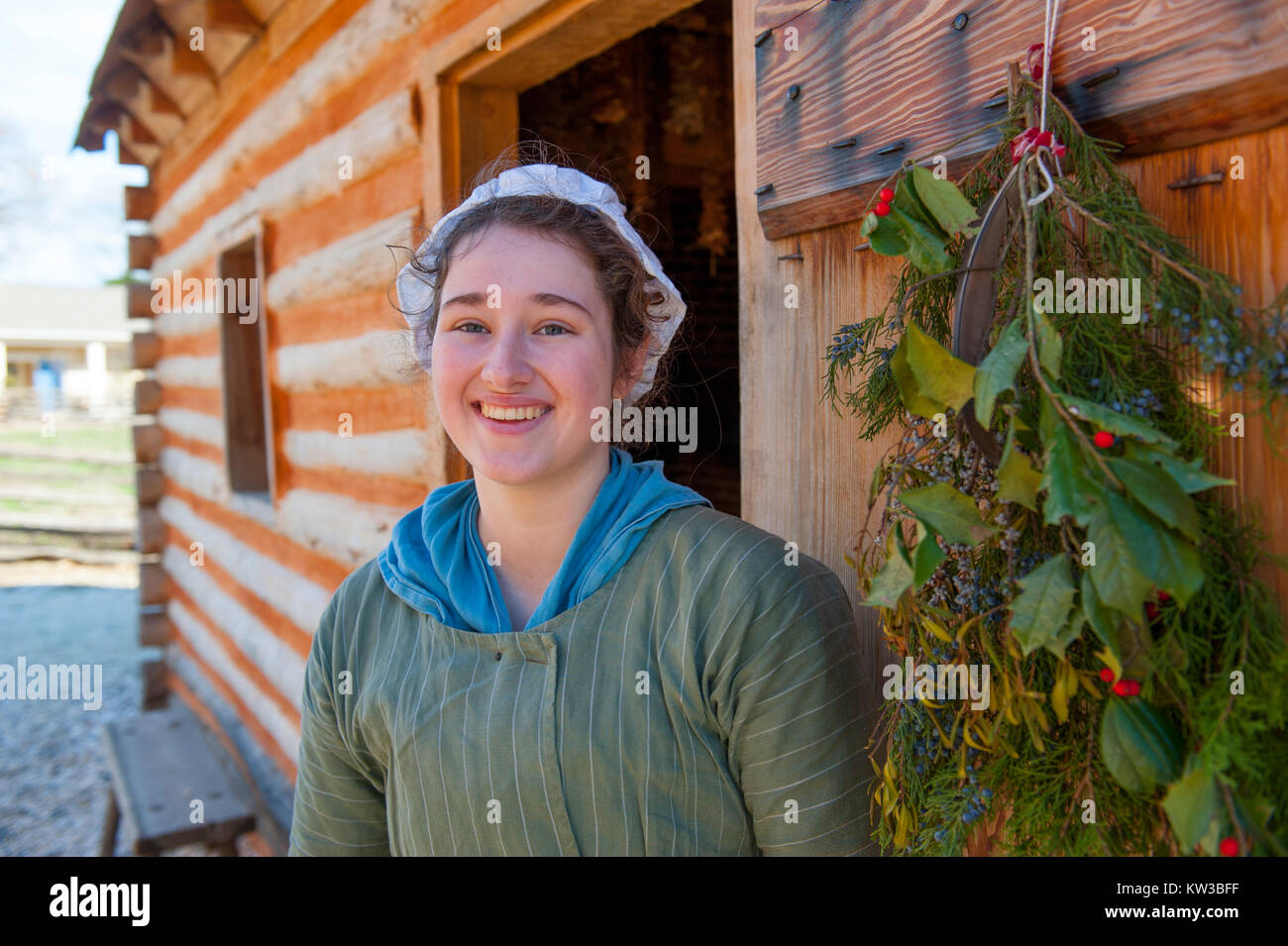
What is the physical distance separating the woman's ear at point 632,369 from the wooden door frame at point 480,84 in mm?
1219

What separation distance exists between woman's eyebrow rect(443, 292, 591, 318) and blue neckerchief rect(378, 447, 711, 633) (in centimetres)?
31

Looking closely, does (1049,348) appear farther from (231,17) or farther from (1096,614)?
(231,17)

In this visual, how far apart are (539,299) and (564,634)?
1.85ft

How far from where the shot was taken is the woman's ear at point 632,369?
190cm

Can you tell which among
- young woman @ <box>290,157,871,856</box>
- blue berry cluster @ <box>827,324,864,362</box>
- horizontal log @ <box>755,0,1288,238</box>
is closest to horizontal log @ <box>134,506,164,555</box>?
young woman @ <box>290,157,871,856</box>

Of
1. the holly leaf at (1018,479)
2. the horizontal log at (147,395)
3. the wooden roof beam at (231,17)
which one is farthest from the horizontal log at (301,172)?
the holly leaf at (1018,479)

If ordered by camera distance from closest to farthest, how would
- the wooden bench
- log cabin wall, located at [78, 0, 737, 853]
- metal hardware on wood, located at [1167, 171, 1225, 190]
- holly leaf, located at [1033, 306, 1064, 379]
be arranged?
holly leaf, located at [1033, 306, 1064, 379] → metal hardware on wood, located at [1167, 171, 1225, 190] → log cabin wall, located at [78, 0, 737, 853] → the wooden bench

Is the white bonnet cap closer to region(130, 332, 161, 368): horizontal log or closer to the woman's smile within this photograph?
the woman's smile

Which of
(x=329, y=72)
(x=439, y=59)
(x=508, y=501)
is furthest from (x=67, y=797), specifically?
(x=508, y=501)

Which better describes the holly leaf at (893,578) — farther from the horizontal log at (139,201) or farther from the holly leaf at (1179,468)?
the horizontal log at (139,201)

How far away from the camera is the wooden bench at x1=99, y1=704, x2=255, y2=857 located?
15.1 feet

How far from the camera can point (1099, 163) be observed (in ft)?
3.86

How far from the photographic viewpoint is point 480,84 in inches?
130
